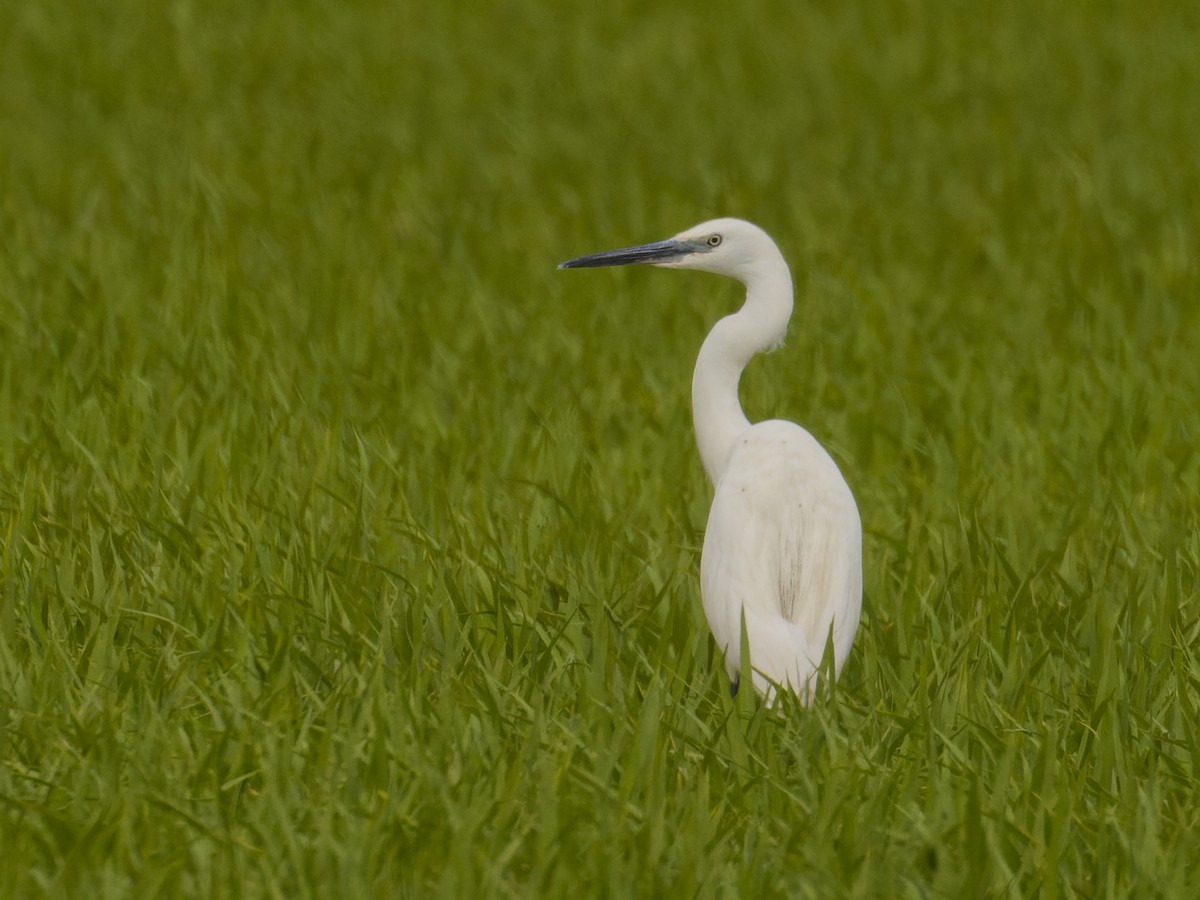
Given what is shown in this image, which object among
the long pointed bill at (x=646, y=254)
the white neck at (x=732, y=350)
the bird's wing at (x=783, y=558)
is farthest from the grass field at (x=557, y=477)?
the long pointed bill at (x=646, y=254)

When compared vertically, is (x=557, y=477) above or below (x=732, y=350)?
below

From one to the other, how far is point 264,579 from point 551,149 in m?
5.48

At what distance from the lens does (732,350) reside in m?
4.45

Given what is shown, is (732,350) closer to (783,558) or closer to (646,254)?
(646,254)

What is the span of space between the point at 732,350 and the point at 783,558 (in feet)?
2.28

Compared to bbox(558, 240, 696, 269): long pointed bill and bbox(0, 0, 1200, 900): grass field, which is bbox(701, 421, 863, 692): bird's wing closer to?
bbox(0, 0, 1200, 900): grass field

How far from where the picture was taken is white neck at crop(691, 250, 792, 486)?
175 inches

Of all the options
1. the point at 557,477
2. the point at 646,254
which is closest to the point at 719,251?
the point at 646,254

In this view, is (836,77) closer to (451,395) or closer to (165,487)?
(451,395)

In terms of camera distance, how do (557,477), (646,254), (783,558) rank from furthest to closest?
(557,477) < (646,254) < (783,558)

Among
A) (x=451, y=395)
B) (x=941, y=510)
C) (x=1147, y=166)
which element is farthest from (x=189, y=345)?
(x=1147, y=166)

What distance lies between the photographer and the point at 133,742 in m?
3.42

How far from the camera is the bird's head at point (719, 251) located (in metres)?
4.47

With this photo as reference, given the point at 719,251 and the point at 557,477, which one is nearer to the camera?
the point at 719,251
